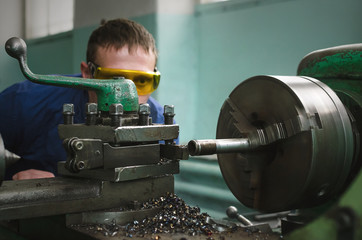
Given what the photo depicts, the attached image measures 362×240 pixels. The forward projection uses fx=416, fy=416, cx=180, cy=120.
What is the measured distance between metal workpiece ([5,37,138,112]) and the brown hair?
0.48 meters

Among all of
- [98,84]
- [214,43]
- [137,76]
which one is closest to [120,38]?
[137,76]

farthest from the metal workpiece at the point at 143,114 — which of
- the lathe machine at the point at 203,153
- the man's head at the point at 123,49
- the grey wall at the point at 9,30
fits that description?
the grey wall at the point at 9,30

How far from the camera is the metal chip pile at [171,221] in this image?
2.58ft

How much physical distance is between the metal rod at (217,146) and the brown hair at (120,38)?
712 millimetres

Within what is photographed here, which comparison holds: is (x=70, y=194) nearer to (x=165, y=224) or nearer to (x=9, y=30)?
(x=165, y=224)

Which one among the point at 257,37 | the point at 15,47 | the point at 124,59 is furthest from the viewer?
the point at 257,37

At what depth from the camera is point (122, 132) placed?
32.2 inches

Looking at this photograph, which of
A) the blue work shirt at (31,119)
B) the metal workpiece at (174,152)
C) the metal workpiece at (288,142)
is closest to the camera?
the metal workpiece at (288,142)

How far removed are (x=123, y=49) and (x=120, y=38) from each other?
5 centimetres

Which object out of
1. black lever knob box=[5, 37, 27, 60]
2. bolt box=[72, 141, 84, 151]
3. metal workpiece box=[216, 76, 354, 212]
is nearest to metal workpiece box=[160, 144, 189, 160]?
metal workpiece box=[216, 76, 354, 212]

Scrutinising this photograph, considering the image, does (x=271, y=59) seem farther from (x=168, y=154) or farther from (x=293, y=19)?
(x=168, y=154)

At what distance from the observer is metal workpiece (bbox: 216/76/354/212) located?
686mm

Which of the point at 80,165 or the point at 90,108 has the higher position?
the point at 90,108

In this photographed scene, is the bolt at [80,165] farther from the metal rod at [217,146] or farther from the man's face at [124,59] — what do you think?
the man's face at [124,59]
